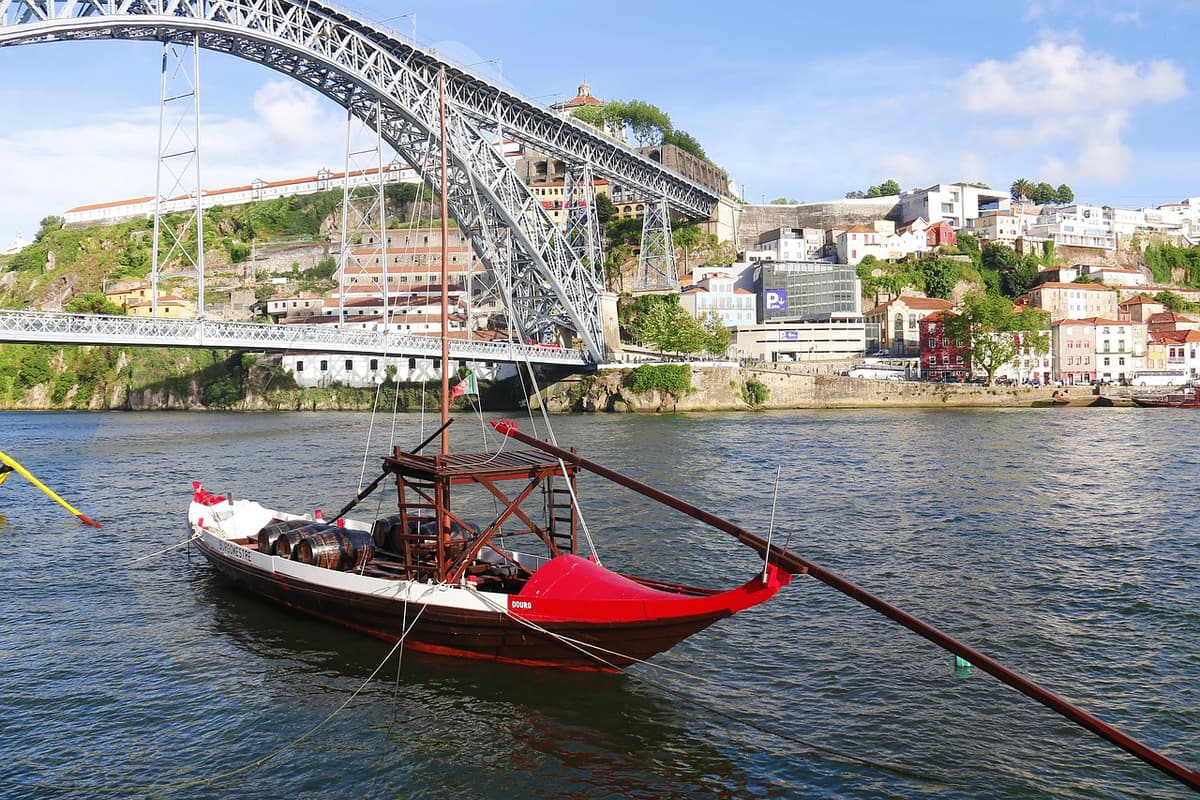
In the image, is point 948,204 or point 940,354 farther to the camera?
point 948,204

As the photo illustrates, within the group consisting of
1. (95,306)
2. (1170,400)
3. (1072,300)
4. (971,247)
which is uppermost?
(971,247)

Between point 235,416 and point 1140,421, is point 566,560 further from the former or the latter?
point 235,416

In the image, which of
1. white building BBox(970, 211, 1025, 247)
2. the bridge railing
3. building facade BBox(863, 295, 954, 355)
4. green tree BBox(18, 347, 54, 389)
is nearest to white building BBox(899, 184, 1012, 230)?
white building BBox(970, 211, 1025, 247)

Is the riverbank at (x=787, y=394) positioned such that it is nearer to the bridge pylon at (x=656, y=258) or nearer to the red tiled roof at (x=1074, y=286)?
the bridge pylon at (x=656, y=258)

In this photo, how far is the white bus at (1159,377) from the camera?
2771 inches

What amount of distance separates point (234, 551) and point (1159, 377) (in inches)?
2938

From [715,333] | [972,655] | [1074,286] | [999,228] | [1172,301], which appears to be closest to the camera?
[972,655]

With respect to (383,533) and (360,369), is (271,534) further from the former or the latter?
(360,369)

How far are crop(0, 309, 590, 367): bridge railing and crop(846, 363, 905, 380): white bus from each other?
27.5 meters

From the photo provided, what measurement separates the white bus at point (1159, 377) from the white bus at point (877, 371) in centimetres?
1814

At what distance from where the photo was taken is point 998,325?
221 ft

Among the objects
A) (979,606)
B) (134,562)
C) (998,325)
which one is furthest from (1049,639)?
(998,325)

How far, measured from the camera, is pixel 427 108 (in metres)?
49.3

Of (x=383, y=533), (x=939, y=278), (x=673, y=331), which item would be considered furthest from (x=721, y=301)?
(x=383, y=533)
